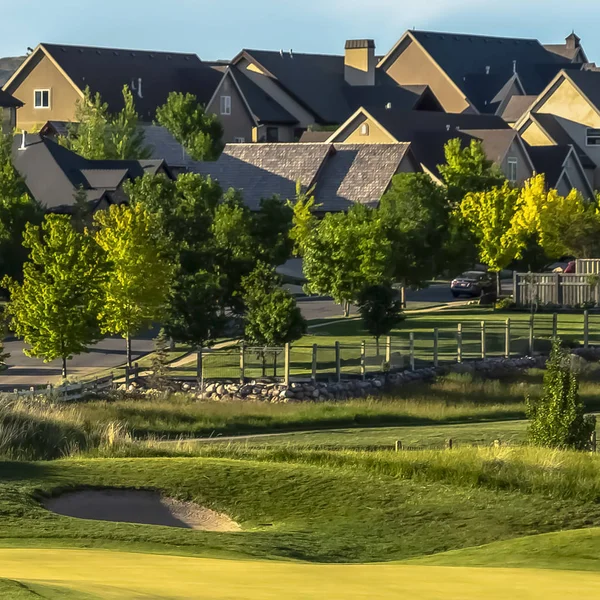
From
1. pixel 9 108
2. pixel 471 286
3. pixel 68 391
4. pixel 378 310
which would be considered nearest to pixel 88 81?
pixel 9 108

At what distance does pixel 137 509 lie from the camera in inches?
792

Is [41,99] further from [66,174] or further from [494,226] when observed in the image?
[494,226]

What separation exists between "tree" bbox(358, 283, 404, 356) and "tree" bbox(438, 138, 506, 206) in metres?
20.7

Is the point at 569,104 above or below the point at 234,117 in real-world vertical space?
below

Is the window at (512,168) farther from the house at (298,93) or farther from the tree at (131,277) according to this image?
the tree at (131,277)

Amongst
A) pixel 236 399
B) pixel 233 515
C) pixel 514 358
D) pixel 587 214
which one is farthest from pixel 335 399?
pixel 587 214

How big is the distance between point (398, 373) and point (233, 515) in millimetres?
24961

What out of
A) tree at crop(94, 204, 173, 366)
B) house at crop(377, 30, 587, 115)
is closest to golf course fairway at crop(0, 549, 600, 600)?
tree at crop(94, 204, 173, 366)

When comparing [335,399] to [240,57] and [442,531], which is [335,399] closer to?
[442,531]

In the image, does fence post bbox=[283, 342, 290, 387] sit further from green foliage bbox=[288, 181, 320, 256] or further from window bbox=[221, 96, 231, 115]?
window bbox=[221, 96, 231, 115]

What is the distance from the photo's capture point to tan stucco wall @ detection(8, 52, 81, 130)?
10275cm

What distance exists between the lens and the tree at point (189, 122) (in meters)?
98.0

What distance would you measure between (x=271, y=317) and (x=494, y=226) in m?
21.0

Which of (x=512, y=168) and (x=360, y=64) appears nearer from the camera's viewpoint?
(x=512, y=168)
